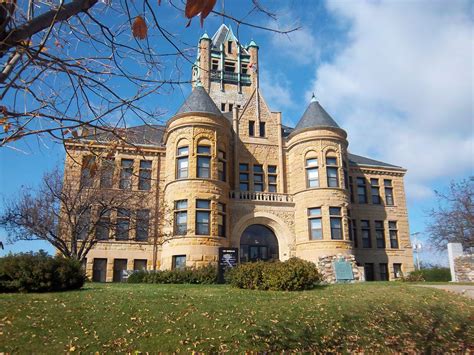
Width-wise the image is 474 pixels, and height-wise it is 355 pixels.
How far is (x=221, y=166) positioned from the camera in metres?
29.0

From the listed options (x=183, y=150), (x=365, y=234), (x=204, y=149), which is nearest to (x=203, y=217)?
(x=204, y=149)

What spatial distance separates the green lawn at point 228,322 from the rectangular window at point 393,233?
20.8 meters

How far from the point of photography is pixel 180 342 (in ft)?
32.1

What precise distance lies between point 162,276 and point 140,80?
18624mm

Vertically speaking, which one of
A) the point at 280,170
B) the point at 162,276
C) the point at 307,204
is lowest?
the point at 162,276

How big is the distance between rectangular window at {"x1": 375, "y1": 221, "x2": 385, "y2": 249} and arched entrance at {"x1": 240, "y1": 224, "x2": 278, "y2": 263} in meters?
10.9

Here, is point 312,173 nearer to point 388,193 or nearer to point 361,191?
point 361,191

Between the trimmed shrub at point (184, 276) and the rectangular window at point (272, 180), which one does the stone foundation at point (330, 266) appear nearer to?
the rectangular window at point (272, 180)

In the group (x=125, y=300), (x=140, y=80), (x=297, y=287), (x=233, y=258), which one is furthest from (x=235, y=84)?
(x=140, y=80)

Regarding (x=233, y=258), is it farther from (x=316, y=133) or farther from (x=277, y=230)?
(x=316, y=133)

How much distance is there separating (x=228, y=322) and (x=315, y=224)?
18809 mm

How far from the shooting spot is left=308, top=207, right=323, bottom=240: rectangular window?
2893 centimetres

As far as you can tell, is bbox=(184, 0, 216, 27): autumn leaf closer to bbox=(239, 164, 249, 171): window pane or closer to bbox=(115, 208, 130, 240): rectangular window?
bbox=(115, 208, 130, 240): rectangular window

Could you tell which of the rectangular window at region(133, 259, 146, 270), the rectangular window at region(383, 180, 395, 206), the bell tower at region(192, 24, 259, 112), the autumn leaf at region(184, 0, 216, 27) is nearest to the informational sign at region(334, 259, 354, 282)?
the rectangular window at region(383, 180, 395, 206)
